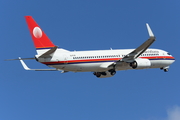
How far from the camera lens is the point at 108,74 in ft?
218

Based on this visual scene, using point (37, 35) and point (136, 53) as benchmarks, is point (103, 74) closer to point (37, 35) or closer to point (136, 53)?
point (136, 53)

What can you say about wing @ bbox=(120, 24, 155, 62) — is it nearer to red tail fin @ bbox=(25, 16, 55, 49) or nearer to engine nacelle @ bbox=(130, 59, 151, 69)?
engine nacelle @ bbox=(130, 59, 151, 69)

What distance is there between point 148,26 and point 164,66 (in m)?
14.9

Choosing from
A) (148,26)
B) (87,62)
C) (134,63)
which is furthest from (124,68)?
(148,26)

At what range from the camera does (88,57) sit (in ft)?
197

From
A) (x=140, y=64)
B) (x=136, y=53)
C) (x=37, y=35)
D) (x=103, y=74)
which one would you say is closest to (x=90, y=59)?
(x=136, y=53)

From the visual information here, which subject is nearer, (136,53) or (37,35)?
(37,35)

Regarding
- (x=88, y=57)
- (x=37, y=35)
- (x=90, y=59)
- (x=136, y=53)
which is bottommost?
(x=136, y=53)

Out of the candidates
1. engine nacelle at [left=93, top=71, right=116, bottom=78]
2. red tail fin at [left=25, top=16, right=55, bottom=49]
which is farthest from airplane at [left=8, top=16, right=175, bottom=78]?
engine nacelle at [left=93, top=71, right=116, bottom=78]

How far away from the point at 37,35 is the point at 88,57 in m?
8.20

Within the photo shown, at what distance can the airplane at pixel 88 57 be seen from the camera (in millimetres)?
57188

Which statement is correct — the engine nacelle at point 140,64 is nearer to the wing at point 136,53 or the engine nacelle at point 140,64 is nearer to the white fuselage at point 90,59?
the white fuselage at point 90,59

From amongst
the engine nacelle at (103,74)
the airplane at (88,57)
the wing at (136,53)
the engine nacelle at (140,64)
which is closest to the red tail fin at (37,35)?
the airplane at (88,57)

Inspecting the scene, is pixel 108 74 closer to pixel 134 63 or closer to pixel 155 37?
pixel 134 63
